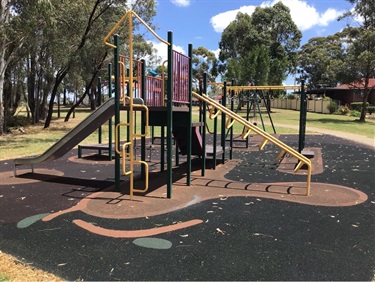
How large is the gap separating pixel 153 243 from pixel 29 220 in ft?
6.40

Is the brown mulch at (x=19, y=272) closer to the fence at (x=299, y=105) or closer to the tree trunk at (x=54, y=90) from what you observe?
the tree trunk at (x=54, y=90)

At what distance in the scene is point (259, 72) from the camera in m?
38.0

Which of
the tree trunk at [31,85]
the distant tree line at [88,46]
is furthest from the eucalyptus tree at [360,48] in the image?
the tree trunk at [31,85]

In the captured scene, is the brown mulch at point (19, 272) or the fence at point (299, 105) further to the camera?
the fence at point (299, 105)

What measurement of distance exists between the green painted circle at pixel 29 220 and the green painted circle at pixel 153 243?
1622mm

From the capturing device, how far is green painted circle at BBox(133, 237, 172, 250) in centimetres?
379

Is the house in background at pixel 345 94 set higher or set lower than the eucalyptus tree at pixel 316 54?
lower

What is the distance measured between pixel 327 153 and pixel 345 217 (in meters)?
7.63

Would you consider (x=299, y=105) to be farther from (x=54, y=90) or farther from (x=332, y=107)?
(x=54, y=90)

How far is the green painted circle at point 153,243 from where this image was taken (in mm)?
3795

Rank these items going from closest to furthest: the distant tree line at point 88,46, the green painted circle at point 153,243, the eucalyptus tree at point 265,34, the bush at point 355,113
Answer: the green painted circle at point 153,243 → the distant tree line at point 88,46 → the bush at point 355,113 → the eucalyptus tree at point 265,34

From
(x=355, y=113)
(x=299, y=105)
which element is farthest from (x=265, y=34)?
(x=355, y=113)

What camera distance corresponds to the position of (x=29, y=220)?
469 cm

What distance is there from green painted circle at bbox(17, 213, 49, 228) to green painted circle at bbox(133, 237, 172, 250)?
1.62 m
